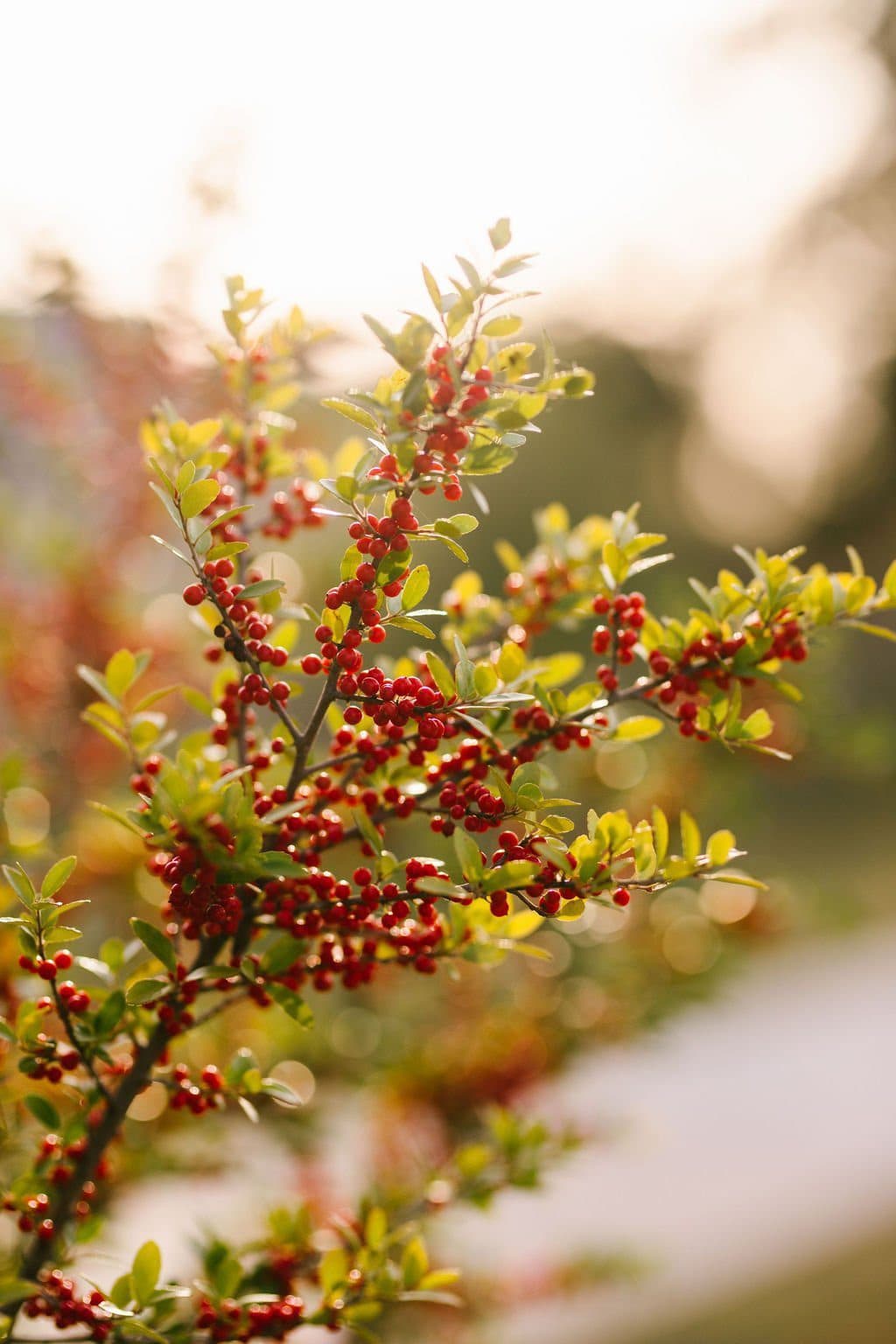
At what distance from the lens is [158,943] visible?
850 mm

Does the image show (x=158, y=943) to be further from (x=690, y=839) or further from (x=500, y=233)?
(x=500, y=233)

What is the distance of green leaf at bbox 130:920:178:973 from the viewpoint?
83cm

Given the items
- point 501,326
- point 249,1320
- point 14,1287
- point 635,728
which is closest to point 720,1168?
point 249,1320

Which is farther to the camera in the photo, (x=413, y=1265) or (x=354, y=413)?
(x=413, y=1265)

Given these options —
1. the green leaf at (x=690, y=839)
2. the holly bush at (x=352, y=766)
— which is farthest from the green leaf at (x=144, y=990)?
the green leaf at (x=690, y=839)

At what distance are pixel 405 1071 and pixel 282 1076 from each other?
0.88ft

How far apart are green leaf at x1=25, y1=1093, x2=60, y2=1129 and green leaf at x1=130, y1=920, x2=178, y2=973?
273mm

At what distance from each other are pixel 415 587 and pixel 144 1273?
0.65 meters

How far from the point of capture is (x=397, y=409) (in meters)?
0.76

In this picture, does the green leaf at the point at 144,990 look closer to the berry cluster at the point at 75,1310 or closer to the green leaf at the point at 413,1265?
the berry cluster at the point at 75,1310

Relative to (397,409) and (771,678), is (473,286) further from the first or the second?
(771,678)

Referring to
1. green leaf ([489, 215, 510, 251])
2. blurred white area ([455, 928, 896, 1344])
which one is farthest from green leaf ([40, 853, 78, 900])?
blurred white area ([455, 928, 896, 1344])

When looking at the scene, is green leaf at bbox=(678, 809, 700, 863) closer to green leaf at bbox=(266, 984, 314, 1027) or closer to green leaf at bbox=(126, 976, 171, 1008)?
green leaf at bbox=(266, 984, 314, 1027)

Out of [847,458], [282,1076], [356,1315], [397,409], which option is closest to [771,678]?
[397,409]
